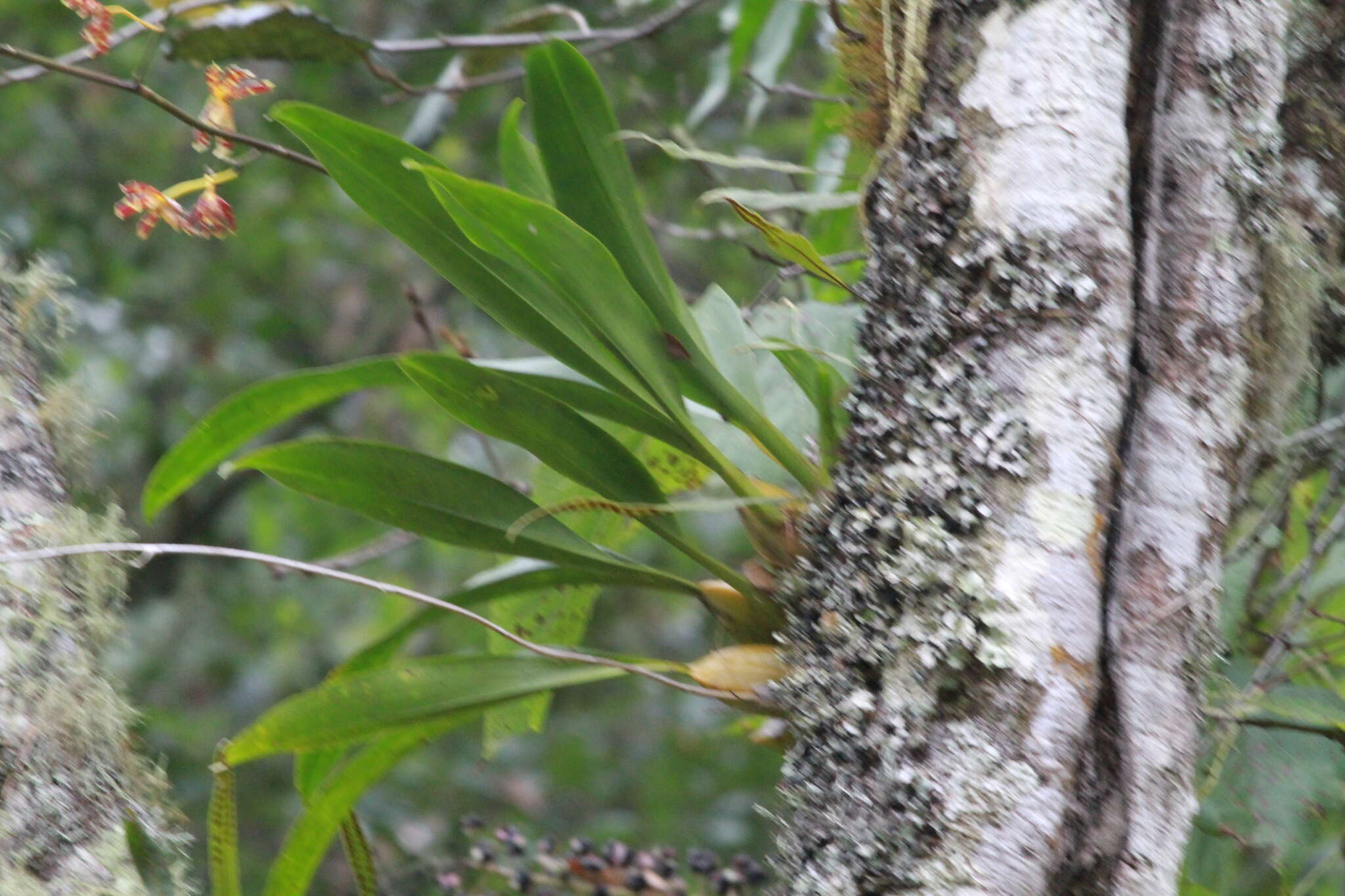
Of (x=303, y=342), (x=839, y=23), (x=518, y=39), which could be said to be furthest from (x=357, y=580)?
(x=303, y=342)

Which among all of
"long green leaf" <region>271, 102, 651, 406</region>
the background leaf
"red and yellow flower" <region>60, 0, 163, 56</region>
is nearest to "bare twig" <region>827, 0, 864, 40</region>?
"long green leaf" <region>271, 102, 651, 406</region>

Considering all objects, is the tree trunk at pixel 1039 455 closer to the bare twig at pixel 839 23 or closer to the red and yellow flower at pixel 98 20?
the bare twig at pixel 839 23

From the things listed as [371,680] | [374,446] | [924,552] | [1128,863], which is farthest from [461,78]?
[1128,863]

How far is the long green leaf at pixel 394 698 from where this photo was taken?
819mm

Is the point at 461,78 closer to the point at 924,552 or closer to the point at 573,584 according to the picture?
the point at 573,584

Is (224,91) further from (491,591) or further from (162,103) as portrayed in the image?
(491,591)

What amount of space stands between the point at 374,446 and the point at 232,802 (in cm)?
28

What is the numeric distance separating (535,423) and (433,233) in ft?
0.53

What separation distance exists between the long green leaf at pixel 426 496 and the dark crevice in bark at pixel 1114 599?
12.3 inches

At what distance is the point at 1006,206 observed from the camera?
739mm

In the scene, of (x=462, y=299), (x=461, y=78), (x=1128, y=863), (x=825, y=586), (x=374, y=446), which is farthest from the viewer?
(x=462, y=299)

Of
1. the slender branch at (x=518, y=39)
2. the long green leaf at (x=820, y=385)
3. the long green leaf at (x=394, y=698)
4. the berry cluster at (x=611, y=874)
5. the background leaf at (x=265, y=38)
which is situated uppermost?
the slender branch at (x=518, y=39)

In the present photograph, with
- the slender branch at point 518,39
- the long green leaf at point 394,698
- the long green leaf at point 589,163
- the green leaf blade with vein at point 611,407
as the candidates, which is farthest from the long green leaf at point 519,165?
the slender branch at point 518,39

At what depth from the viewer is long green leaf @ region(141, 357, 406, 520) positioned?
89 cm
